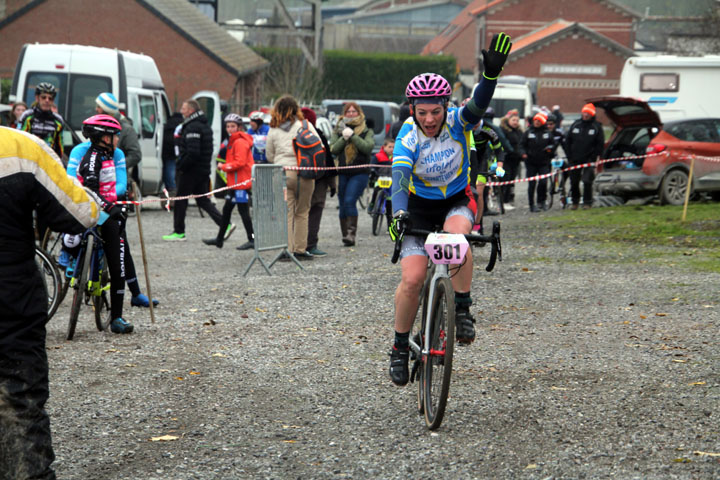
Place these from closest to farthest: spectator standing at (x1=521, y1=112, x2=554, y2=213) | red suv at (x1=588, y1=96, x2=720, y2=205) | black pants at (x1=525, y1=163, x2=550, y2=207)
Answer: red suv at (x1=588, y1=96, x2=720, y2=205), spectator standing at (x1=521, y1=112, x2=554, y2=213), black pants at (x1=525, y1=163, x2=550, y2=207)

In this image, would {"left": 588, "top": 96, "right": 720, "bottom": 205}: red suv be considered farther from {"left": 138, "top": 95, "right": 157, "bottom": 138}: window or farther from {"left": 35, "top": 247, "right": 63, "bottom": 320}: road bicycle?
{"left": 35, "top": 247, "right": 63, "bottom": 320}: road bicycle

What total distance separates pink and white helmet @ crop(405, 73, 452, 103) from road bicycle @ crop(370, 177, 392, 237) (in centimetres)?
942

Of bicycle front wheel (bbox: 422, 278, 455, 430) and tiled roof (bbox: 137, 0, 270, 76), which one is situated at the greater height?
tiled roof (bbox: 137, 0, 270, 76)

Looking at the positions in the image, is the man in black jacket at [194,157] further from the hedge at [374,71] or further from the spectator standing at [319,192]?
the hedge at [374,71]

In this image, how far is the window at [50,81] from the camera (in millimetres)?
19031

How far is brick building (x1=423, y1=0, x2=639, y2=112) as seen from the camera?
7300cm

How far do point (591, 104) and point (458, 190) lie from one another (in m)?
15.4

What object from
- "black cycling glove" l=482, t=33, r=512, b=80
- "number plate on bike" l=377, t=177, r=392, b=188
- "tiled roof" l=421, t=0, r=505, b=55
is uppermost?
"tiled roof" l=421, t=0, r=505, b=55

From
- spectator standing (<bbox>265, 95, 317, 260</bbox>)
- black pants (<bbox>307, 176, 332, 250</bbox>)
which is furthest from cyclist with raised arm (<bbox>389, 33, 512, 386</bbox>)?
black pants (<bbox>307, 176, 332, 250</bbox>)

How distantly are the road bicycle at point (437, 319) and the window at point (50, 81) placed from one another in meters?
14.4

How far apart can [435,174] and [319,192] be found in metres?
7.99

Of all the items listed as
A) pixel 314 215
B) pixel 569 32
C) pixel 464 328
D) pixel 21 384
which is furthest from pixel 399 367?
pixel 569 32

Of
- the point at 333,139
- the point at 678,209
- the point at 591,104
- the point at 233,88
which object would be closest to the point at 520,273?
the point at 333,139

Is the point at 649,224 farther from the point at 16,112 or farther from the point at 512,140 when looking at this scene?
the point at 16,112
